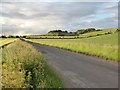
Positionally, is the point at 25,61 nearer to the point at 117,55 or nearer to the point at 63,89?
the point at 63,89

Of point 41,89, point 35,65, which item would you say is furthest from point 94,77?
point 41,89

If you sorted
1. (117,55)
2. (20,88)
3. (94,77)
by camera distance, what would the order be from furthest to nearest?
(117,55)
(94,77)
(20,88)

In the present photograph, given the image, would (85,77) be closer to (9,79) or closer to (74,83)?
(74,83)

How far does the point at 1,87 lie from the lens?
420 inches

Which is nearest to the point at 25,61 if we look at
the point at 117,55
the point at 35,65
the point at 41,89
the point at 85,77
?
the point at 35,65

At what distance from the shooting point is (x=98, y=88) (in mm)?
12117

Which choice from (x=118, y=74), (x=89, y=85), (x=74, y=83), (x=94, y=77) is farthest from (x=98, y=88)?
(x=118, y=74)

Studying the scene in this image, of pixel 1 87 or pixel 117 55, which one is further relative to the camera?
pixel 117 55

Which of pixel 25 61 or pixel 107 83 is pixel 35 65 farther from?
pixel 107 83

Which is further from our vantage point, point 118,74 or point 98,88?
point 118,74

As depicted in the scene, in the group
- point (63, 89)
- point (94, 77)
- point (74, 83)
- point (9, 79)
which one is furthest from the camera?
point (94, 77)

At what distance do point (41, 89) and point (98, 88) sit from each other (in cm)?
266

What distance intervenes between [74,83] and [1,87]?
13.4ft

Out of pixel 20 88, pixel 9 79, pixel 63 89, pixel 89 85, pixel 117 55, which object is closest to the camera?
pixel 20 88
